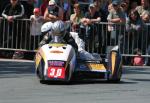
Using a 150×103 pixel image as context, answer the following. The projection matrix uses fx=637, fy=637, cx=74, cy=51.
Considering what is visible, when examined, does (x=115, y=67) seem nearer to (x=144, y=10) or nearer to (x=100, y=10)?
(x=100, y=10)

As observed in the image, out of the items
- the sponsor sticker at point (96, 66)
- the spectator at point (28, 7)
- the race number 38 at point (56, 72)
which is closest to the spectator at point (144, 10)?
the spectator at point (28, 7)

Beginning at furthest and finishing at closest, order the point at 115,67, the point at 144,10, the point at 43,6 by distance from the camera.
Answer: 1. the point at 43,6
2. the point at 144,10
3. the point at 115,67

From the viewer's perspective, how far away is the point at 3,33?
19.3 metres

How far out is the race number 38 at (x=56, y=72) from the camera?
1326 cm

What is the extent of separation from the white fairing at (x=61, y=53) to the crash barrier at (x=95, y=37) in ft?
16.1

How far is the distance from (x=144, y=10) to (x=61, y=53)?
20.7 feet

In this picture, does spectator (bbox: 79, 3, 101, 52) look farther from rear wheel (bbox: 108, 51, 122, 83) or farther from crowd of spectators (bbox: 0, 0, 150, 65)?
rear wheel (bbox: 108, 51, 122, 83)

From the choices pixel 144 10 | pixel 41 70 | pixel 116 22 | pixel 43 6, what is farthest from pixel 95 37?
pixel 41 70

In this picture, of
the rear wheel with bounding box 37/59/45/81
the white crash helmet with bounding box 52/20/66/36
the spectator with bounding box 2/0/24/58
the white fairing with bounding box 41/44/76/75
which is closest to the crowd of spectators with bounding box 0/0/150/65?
the spectator with bounding box 2/0/24/58

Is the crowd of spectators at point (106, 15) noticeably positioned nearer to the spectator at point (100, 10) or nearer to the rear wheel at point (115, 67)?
the spectator at point (100, 10)

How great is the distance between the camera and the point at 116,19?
61.6 ft

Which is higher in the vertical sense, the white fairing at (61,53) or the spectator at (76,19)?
the spectator at (76,19)

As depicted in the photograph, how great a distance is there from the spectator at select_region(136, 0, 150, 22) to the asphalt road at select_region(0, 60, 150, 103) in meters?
3.26

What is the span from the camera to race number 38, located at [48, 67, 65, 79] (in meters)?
13.3
